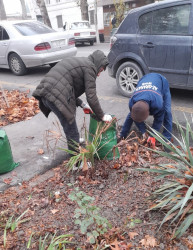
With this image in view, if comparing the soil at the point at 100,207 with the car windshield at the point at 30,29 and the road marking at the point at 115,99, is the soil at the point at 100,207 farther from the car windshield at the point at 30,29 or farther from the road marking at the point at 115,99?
the car windshield at the point at 30,29

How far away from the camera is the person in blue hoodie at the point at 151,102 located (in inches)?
116

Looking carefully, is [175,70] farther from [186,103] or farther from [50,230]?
[50,230]

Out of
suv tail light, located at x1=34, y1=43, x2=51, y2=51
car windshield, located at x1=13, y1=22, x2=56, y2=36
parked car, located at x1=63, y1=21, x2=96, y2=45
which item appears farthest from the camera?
parked car, located at x1=63, y1=21, x2=96, y2=45

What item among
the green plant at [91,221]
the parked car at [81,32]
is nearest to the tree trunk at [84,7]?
the parked car at [81,32]

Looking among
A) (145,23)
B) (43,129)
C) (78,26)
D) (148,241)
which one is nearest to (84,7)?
(78,26)

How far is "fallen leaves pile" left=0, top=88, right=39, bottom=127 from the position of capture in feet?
15.5

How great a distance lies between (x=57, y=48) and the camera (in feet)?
24.5

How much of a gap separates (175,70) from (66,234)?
3.53m

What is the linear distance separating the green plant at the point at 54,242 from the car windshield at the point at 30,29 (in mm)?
6664

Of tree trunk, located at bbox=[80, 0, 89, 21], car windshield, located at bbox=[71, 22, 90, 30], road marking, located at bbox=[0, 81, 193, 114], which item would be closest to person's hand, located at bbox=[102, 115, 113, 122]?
road marking, located at bbox=[0, 81, 193, 114]

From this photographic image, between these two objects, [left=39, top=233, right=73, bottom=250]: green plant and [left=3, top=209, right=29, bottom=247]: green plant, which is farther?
[left=3, top=209, right=29, bottom=247]: green plant

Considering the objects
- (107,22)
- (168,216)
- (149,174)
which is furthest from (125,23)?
(107,22)

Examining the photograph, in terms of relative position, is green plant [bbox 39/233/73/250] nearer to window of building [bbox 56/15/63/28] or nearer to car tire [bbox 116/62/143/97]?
car tire [bbox 116/62/143/97]

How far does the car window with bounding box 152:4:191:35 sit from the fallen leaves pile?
2.86 metres
